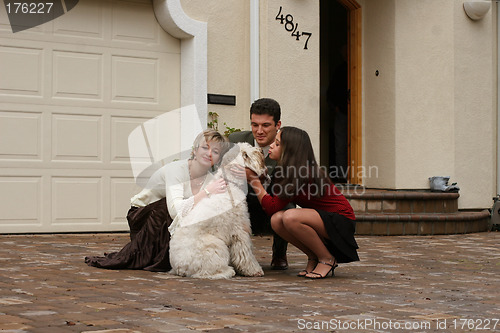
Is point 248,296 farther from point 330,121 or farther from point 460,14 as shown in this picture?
point 330,121

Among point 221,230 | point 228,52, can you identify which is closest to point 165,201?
point 221,230

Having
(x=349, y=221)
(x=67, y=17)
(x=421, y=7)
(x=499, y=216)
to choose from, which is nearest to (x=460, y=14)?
(x=421, y=7)

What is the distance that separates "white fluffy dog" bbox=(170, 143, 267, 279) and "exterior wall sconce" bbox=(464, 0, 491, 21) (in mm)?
6635

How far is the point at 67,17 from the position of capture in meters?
8.79

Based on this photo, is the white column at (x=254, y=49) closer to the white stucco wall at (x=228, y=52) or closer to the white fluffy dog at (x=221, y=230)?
the white stucco wall at (x=228, y=52)

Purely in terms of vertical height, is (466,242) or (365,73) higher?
(365,73)

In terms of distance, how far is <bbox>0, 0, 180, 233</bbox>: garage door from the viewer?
333 inches

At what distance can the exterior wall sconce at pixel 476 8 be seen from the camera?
35.3 ft

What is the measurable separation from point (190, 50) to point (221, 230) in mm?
4575

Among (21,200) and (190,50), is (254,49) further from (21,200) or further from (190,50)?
(21,200)

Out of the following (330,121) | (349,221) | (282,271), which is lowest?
(282,271)

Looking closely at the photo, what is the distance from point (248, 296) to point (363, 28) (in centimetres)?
796

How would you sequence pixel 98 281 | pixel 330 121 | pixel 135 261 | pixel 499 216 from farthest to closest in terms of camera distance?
pixel 330 121
pixel 499 216
pixel 135 261
pixel 98 281

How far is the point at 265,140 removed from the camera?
6012mm
